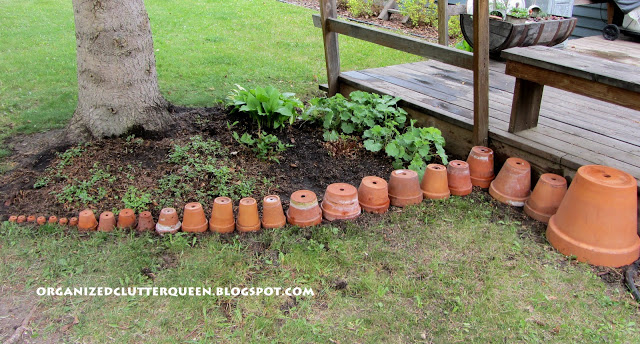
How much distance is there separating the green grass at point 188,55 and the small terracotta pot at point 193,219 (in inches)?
84.1

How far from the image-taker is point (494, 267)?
3.05 meters

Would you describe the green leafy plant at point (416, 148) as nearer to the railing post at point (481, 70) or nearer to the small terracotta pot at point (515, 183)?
the railing post at point (481, 70)

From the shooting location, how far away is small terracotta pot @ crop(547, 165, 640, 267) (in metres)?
3.00

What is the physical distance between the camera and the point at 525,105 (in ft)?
12.7

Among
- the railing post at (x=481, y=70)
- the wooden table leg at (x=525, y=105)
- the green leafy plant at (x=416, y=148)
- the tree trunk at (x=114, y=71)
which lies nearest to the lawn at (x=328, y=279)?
the tree trunk at (x=114, y=71)

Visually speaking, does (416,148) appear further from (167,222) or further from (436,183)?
(167,222)

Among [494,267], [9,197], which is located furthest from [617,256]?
[9,197]

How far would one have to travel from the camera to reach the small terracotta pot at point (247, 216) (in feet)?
10.8

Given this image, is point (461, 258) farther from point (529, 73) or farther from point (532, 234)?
point (529, 73)

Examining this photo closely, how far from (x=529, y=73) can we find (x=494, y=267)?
1.49 metres

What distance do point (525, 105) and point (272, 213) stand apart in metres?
2.20

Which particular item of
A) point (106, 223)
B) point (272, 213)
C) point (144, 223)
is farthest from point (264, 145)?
point (106, 223)

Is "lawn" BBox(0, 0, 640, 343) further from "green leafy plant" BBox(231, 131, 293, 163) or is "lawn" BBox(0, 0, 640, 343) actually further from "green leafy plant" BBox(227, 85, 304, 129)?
"green leafy plant" BBox(227, 85, 304, 129)

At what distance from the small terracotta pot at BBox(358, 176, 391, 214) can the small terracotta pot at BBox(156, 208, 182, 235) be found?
1.33m
